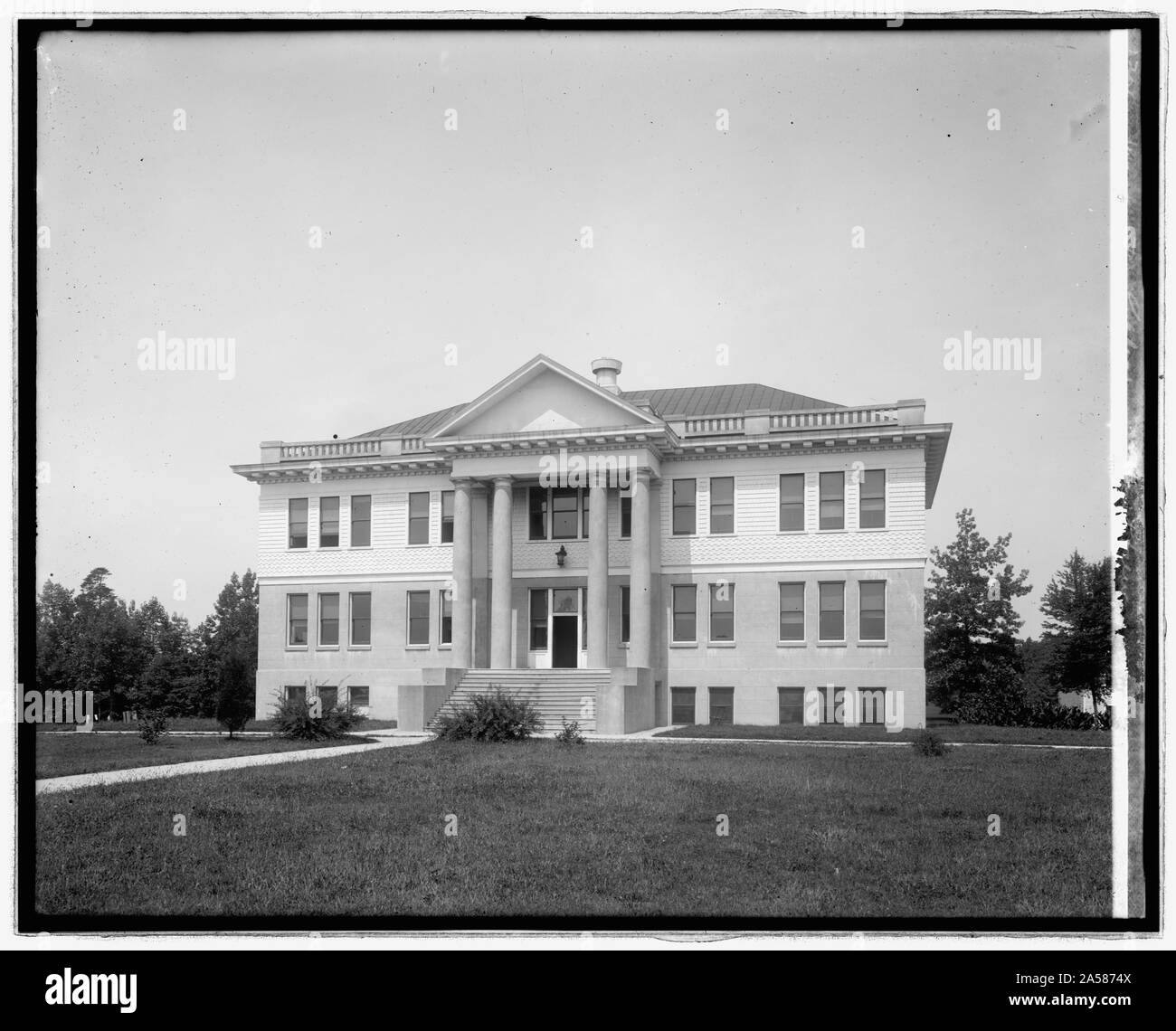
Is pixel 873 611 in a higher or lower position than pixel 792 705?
higher

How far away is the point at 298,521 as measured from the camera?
115 ft

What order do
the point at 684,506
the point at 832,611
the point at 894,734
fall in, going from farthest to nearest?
the point at 684,506 < the point at 832,611 < the point at 894,734

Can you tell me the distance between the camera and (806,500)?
30641mm

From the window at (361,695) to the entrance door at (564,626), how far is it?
591 cm

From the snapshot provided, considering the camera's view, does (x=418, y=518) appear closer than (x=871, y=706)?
No

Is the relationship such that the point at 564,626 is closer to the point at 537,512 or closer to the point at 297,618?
the point at 537,512

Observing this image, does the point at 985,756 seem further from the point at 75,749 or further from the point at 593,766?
the point at 75,749

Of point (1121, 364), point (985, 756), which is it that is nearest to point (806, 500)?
point (985, 756)

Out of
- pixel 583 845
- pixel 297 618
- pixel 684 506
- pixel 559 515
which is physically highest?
pixel 684 506

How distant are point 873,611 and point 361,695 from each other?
51.9 ft

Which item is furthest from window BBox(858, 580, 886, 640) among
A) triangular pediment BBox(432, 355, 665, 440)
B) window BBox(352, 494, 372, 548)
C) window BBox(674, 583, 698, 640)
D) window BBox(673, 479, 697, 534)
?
window BBox(352, 494, 372, 548)

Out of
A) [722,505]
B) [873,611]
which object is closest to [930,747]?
[873,611]

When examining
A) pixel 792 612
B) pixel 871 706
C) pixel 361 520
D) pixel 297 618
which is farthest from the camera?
pixel 297 618
